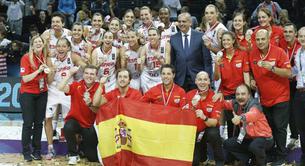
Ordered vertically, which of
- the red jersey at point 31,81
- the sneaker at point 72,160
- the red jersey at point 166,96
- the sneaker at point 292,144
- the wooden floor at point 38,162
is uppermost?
the red jersey at point 31,81

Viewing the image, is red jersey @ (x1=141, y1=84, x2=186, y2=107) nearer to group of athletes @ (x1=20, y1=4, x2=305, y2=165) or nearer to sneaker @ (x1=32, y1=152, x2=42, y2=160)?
group of athletes @ (x1=20, y1=4, x2=305, y2=165)

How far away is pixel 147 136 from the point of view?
314 inches

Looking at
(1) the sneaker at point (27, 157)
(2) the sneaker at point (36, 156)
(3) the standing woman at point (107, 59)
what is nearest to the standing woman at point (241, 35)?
(3) the standing woman at point (107, 59)

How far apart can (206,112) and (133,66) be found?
67.0 inches

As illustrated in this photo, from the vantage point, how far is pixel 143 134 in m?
7.97

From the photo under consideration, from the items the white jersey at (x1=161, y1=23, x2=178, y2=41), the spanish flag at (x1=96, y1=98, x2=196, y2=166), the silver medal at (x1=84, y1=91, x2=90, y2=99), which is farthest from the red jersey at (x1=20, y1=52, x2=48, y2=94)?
the white jersey at (x1=161, y1=23, x2=178, y2=41)

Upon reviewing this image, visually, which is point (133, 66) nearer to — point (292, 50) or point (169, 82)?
point (169, 82)

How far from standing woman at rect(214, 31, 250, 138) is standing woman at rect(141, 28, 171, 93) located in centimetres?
87

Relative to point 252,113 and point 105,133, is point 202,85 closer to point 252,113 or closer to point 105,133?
point 252,113

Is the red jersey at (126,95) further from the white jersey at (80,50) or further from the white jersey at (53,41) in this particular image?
the white jersey at (53,41)

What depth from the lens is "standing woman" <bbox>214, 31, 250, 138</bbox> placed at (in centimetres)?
844

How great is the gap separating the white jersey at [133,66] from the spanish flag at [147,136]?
1.26 m

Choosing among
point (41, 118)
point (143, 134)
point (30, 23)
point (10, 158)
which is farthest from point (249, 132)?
point (30, 23)

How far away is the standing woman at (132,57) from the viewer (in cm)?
923
